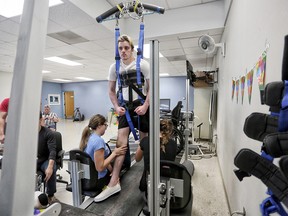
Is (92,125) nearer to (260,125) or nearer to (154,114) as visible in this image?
(154,114)

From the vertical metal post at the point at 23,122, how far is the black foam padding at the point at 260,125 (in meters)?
0.70

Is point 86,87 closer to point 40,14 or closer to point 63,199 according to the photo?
point 63,199

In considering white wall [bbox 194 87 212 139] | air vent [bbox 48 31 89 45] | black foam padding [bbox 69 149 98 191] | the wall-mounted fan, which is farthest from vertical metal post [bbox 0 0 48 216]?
white wall [bbox 194 87 212 139]

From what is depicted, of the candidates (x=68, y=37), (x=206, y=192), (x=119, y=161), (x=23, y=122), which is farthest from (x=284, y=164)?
(x=68, y=37)

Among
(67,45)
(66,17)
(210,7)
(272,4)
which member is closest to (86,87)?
(67,45)

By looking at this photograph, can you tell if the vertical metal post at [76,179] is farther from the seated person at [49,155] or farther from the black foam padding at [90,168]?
the seated person at [49,155]

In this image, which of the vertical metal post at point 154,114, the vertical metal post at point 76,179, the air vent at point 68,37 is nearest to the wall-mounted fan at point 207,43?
the vertical metal post at point 154,114

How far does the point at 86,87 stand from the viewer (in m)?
13.2

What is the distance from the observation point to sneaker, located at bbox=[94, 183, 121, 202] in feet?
5.98

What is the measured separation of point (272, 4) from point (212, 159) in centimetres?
367

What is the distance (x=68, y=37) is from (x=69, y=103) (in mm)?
10841

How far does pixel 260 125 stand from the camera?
0.62 meters

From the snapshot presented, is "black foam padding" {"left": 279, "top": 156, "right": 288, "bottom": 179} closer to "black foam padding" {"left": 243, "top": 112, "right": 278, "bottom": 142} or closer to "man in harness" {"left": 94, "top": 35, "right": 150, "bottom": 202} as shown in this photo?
"black foam padding" {"left": 243, "top": 112, "right": 278, "bottom": 142}

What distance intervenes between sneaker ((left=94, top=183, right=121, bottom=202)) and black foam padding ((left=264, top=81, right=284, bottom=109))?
1.81 m
